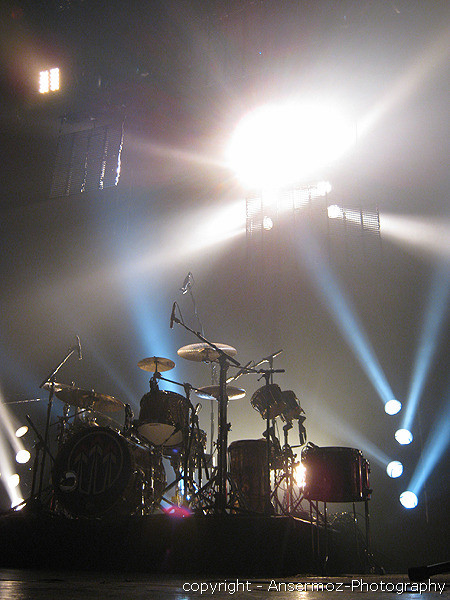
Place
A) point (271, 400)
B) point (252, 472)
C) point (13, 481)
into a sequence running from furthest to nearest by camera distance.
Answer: point (13, 481), point (271, 400), point (252, 472)

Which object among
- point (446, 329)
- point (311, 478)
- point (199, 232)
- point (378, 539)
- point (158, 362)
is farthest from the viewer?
point (199, 232)

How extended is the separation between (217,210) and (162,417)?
13.7ft

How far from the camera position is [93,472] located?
355cm

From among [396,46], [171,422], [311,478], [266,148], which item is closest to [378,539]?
[311,478]

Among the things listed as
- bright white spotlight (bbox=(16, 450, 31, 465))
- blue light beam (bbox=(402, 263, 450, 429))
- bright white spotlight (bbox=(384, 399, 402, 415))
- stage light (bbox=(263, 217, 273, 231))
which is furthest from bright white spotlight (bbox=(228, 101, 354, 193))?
bright white spotlight (bbox=(16, 450, 31, 465))

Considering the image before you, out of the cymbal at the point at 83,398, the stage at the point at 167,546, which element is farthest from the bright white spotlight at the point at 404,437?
the cymbal at the point at 83,398

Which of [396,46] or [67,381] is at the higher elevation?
[396,46]

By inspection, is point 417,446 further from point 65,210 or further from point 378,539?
point 65,210

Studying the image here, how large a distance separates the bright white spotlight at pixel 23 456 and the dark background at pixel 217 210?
537 mm

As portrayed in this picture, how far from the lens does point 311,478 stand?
3.77 meters

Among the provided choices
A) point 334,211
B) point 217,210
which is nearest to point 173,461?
point 217,210

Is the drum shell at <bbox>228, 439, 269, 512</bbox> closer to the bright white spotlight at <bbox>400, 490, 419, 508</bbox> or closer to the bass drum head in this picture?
the bass drum head

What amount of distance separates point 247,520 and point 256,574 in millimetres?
300

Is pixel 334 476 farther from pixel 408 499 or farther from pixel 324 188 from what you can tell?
pixel 324 188
